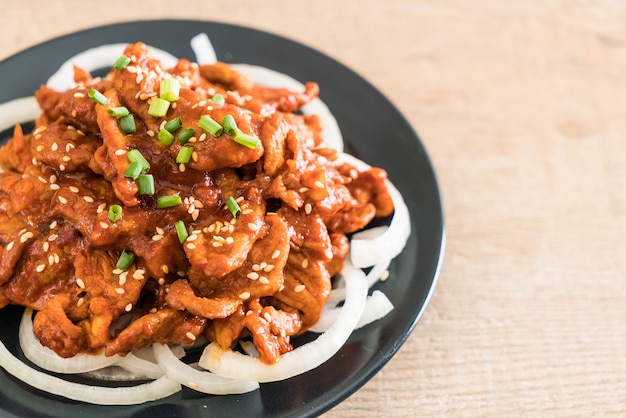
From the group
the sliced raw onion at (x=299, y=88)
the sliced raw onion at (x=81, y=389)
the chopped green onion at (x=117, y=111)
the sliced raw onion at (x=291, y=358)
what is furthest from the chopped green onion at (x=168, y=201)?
the sliced raw onion at (x=299, y=88)

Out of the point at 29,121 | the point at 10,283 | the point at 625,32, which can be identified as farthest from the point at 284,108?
the point at 625,32

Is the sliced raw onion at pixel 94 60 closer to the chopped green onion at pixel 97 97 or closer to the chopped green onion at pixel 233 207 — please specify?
the chopped green onion at pixel 97 97

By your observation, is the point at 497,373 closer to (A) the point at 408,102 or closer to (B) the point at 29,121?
(A) the point at 408,102

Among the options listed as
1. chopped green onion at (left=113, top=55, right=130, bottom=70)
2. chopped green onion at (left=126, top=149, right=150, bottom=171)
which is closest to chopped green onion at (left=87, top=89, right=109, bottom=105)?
chopped green onion at (left=113, top=55, right=130, bottom=70)

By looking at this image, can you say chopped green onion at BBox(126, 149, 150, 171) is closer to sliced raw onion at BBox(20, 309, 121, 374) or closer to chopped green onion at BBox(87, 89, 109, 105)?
chopped green onion at BBox(87, 89, 109, 105)

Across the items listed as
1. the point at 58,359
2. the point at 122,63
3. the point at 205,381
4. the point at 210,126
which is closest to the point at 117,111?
the point at 122,63

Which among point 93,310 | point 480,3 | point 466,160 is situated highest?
point 93,310

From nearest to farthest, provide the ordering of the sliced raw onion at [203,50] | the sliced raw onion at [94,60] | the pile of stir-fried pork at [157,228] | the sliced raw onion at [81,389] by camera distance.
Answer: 1. the sliced raw onion at [81,389]
2. the pile of stir-fried pork at [157,228]
3. the sliced raw onion at [94,60]
4. the sliced raw onion at [203,50]

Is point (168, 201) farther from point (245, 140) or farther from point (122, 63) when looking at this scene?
point (122, 63)
